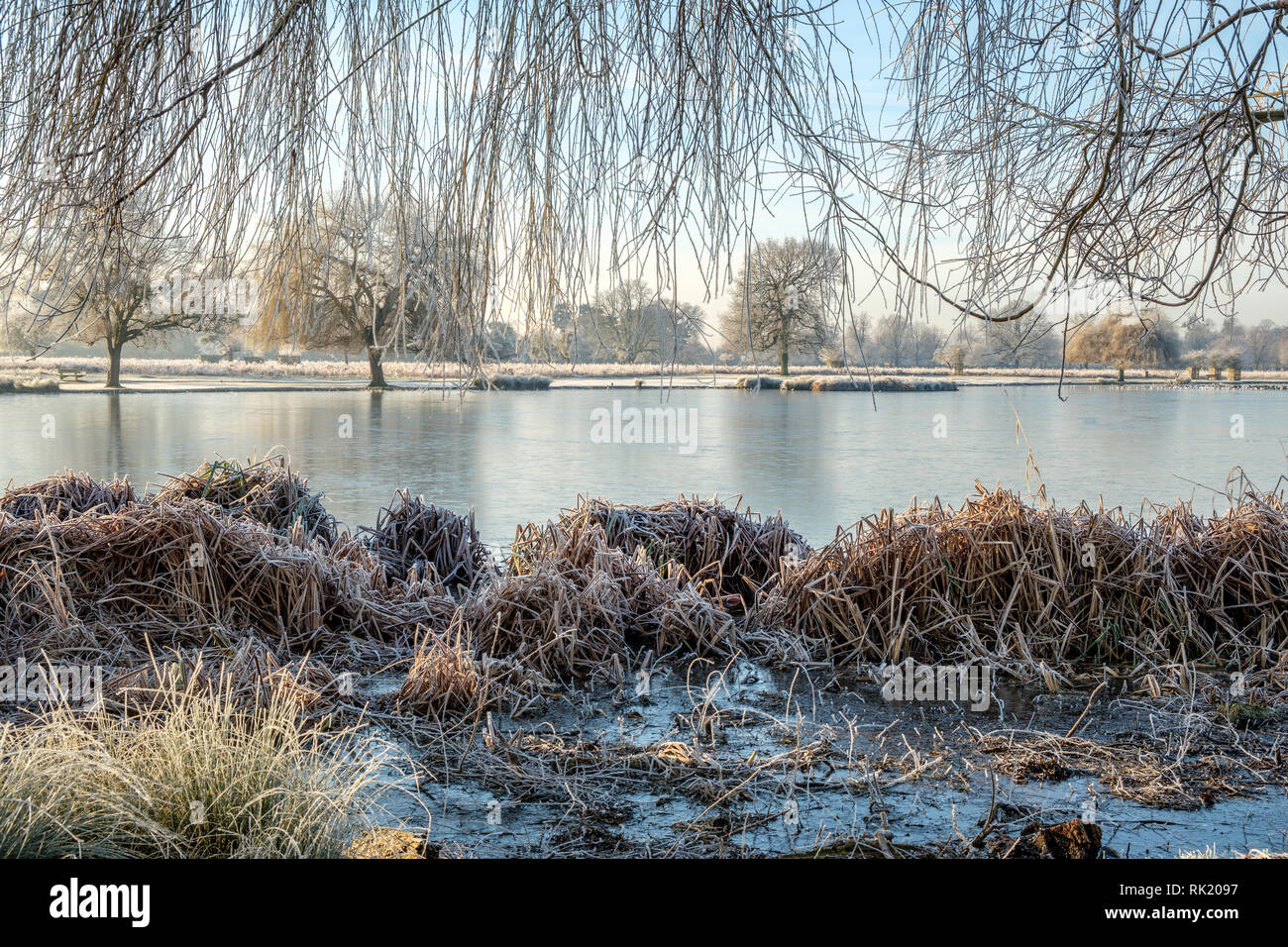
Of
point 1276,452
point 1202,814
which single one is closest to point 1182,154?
point 1202,814

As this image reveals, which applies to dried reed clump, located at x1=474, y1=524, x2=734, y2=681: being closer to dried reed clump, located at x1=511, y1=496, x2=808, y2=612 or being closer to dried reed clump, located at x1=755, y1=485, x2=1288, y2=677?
dried reed clump, located at x1=755, y1=485, x2=1288, y2=677

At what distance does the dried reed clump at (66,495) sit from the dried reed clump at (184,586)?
56 cm

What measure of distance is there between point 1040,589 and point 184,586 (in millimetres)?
3086

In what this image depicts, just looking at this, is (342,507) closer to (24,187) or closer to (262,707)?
(262,707)

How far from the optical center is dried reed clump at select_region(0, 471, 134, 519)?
450 cm

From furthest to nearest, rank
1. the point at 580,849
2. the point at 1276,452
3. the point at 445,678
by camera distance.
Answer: the point at 1276,452, the point at 445,678, the point at 580,849

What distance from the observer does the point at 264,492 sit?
4648 mm

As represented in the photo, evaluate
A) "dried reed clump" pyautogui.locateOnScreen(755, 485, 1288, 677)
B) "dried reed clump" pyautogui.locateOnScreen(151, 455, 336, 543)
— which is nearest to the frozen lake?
"dried reed clump" pyautogui.locateOnScreen(151, 455, 336, 543)

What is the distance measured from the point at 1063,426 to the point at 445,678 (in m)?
13.8

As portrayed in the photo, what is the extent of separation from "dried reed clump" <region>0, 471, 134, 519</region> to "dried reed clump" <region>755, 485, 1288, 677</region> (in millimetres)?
2959

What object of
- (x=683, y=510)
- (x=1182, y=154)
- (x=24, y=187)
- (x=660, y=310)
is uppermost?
(x=1182, y=154)

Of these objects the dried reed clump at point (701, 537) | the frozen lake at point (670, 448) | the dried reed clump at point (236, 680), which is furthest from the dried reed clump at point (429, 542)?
the dried reed clump at point (236, 680)

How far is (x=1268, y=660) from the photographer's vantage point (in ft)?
11.2

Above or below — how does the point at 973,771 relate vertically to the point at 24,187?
below
